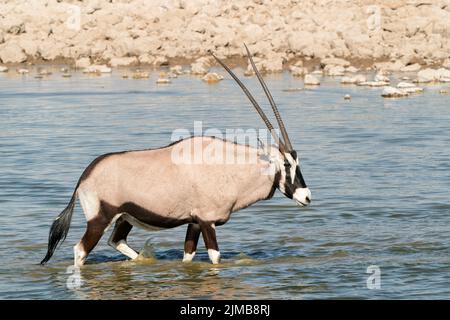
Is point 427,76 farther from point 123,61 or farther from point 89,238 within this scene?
point 89,238

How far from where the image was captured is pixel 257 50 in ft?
130

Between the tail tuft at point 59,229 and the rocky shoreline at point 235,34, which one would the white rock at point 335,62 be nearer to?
the rocky shoreline at point 235,34

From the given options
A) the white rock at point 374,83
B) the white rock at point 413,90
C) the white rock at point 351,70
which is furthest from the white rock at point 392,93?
the white rock at point 351,70

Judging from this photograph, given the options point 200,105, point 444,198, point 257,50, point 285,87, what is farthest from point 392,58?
point 444,198

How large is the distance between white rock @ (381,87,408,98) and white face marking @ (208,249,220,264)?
18013 millimetres

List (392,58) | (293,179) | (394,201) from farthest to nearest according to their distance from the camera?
1. (392,58)
2. (394,201)
3. (293,179)

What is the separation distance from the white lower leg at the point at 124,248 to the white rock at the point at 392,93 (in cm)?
1790

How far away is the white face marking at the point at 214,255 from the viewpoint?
10.0 metres
